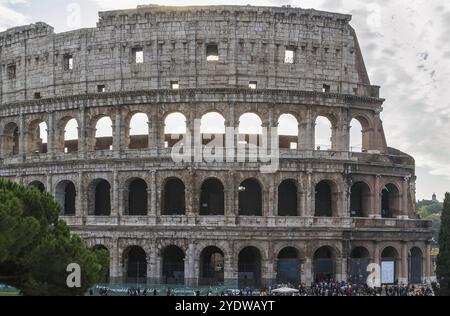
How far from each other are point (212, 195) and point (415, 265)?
1436 cm

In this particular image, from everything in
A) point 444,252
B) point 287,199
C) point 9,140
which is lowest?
point 444,252

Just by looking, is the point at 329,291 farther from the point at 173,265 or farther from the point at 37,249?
the point at 37,249

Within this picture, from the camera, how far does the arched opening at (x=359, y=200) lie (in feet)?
144

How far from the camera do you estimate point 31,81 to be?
1785 inches

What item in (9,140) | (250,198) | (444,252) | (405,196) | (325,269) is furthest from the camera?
(9,140)

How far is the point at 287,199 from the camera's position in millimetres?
42625

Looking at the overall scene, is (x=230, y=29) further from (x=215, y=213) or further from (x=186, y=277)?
(x=186, y=277)

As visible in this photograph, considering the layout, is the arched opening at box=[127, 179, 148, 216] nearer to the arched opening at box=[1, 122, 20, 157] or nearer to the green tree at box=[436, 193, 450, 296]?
the arched opening at box=[1, 122, 20, 157]

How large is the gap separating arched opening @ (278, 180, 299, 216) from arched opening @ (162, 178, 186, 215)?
5973mm

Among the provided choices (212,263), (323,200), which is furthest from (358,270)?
(212,263)

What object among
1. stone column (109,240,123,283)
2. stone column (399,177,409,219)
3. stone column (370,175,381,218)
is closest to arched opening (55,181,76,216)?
stone column (109,240,123,283)

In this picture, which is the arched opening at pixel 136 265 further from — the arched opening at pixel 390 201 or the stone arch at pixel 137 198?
the arched opening at pixel 390 201

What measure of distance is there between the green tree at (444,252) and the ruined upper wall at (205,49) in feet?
39.4
